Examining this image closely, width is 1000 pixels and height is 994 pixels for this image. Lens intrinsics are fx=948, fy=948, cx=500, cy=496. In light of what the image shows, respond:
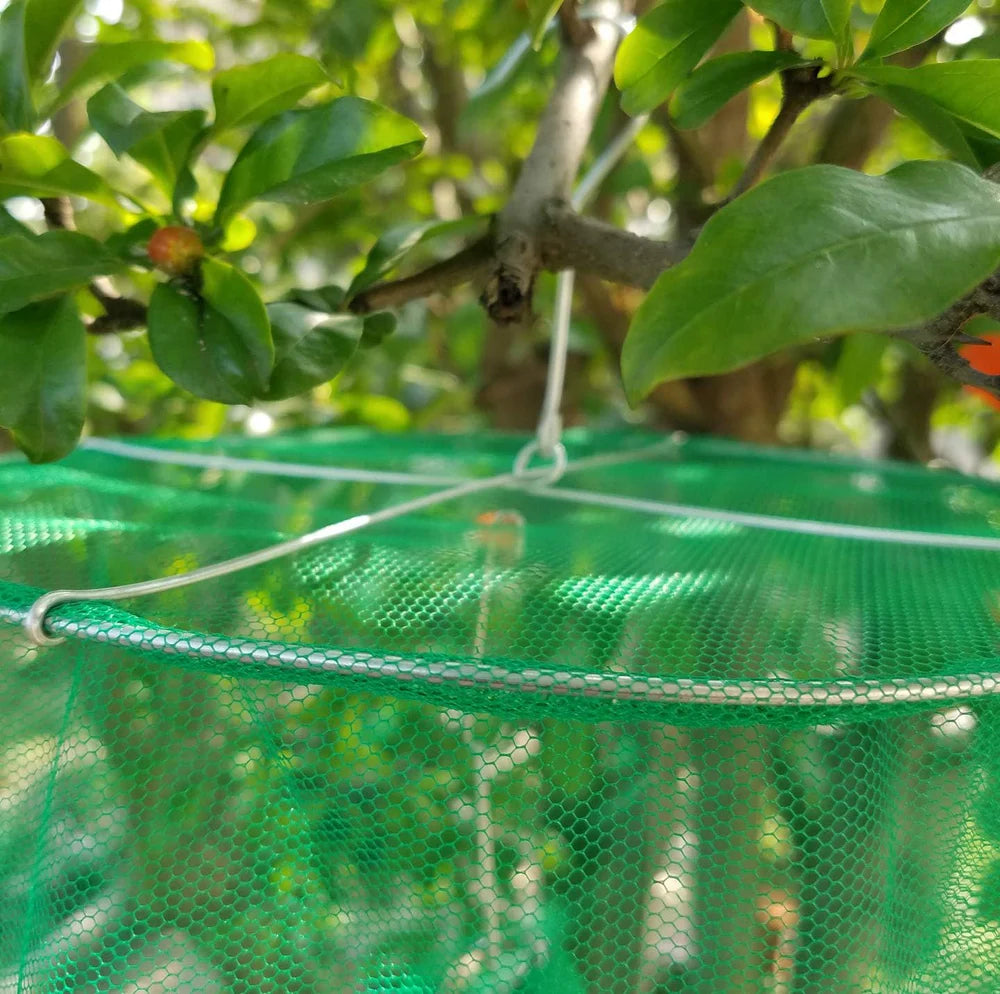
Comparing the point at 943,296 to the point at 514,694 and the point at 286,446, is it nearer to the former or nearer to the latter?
the point at 514,694

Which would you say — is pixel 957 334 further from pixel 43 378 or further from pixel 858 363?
pixel 858 363

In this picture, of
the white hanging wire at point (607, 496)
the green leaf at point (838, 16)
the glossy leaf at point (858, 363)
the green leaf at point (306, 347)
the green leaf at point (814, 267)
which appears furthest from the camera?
the glossy leaf at point (858, 363)

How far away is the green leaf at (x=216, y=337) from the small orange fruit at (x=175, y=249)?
12mm

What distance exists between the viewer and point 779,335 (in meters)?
0.29

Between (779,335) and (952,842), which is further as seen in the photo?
(952,842)

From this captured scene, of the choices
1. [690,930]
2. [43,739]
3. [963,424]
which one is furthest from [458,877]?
[963,424]

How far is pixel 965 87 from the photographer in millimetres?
397

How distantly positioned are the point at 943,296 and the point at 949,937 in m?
0.33

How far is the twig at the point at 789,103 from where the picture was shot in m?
0.45

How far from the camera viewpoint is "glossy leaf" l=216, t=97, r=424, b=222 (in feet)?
1.60

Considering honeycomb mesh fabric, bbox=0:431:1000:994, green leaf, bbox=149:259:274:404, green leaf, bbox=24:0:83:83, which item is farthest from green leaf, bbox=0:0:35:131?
honeycomb mesh fabric, bbox=0:431:1000:994

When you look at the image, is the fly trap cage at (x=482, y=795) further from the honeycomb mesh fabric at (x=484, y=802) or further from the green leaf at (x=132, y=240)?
the green leaf at (x=132, y=240)

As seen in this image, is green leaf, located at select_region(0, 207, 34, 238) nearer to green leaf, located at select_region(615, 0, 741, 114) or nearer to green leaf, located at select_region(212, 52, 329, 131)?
green leaf, located at select_region(212, 52, 329, 131)

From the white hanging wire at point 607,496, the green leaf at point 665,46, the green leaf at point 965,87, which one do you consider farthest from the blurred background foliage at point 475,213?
the green leaf at point 965,87
